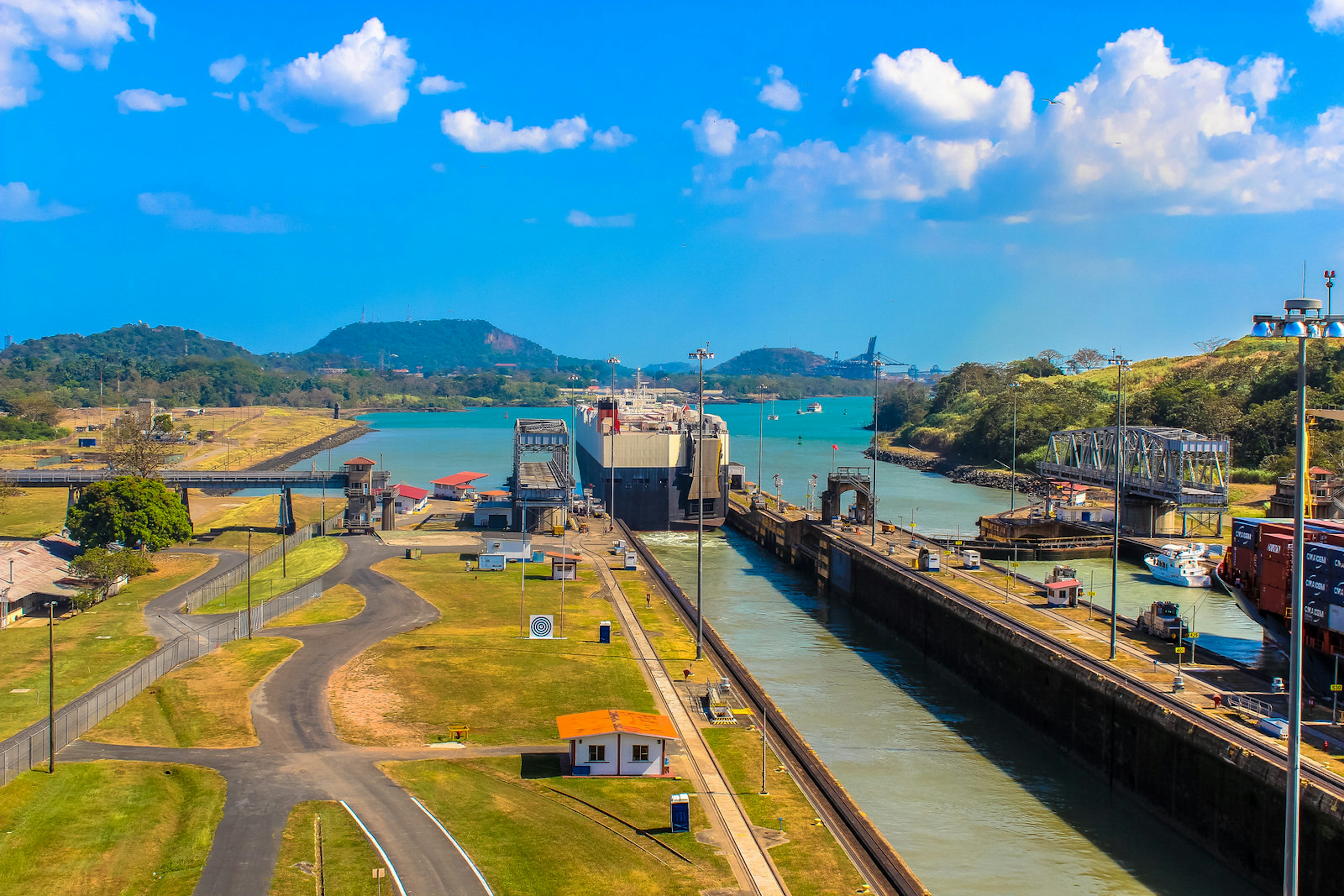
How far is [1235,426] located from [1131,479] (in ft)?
165

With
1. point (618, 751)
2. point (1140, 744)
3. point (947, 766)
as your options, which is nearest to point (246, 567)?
point (618, 751)

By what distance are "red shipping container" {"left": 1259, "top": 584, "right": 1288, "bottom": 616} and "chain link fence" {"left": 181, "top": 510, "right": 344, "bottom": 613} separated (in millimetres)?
49542

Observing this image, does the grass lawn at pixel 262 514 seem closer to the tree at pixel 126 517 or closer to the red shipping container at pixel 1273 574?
the tree at pixel 126 517

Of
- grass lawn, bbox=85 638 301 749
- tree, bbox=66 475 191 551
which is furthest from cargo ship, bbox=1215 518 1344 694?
tree, bbox=66 475 191 551

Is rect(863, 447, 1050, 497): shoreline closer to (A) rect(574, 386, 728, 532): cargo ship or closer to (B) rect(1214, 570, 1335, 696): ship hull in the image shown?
(A) rect(574, 386, 728, 532): cargo ship

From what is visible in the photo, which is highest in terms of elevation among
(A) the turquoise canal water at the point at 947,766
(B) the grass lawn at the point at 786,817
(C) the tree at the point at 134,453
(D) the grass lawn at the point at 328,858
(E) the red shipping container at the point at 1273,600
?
(C) the tree at the point at 134,453

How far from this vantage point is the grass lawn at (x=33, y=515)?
259ft

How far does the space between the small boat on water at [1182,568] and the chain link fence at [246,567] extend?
56.3m

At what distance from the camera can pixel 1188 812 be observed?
1204 inches

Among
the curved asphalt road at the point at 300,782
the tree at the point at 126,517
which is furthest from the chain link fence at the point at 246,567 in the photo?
the curved asphalt road at the point at 300,782

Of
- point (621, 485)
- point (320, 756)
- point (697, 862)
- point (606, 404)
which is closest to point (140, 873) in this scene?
point (320, 756)

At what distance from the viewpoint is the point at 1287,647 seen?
39562 millimetres

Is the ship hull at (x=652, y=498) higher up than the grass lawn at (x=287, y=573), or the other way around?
the ship hull at (x=652, y=498)

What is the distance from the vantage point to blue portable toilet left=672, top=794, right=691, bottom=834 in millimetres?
26141
